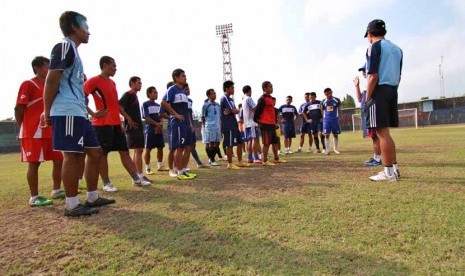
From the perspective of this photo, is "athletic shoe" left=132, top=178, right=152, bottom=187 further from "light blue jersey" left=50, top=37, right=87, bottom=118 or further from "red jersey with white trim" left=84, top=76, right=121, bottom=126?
"light blue jersey" left=50, top=37, right=87, bottom=118

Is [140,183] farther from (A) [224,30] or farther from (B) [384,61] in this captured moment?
(A) [224,30]

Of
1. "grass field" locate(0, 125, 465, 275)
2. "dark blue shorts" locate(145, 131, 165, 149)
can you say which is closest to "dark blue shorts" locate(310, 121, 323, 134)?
"dark blue shorts" locate(145, 131, 165, 149)

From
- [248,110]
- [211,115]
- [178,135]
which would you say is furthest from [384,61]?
[211,115]

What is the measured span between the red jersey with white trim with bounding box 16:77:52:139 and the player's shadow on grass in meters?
2.22

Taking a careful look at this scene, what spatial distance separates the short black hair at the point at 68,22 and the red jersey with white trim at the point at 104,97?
4.30 ft

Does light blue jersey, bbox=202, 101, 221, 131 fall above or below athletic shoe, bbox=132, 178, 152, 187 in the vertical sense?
above

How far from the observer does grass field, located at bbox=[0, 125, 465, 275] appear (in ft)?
7.95

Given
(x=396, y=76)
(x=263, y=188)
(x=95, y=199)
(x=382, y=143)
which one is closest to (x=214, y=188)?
(x=263, y=188)

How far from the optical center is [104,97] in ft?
17.4

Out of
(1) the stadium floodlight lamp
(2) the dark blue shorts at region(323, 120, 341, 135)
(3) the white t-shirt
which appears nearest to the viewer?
(3) the white t-shirt

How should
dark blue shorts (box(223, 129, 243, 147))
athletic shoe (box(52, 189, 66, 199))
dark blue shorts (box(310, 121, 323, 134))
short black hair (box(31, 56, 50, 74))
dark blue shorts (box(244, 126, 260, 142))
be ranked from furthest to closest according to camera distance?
dark blue shorts (box(310, 121, 323, 134)) → dark blue shorts (box(244, 126, 260, 142)) → dark blue shorts (box(223, 129, 243, 147)) → athletic shoe (box(52, 189, 66, 199)) → short black hair (box(31, 56, 50, 74))

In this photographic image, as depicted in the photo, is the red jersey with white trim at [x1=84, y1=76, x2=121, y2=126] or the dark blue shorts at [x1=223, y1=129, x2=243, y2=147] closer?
the red jersey with white trim at [x1=84, y1=76, x2=121, y2=126]

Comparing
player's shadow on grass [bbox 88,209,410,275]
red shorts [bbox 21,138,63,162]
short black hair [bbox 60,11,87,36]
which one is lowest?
player's shadow on grass [bbox 88,209,410,275]

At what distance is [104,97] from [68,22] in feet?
4.97
